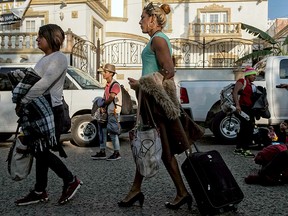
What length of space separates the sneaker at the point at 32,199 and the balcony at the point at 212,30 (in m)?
24.3

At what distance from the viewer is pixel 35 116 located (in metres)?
3.87

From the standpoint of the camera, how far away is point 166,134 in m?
3.77

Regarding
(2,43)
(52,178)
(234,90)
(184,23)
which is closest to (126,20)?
(184,23)

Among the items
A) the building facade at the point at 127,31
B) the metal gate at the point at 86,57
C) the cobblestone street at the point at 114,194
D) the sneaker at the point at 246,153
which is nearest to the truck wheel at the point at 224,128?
Result: the sneaker at the point at 246,153

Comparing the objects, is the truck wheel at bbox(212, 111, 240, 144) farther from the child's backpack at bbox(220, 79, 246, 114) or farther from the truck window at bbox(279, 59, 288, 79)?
the truck window at bbox(279, 59, 288, 79)

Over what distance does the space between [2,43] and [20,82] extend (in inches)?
677

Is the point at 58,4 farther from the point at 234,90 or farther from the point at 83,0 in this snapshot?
the point at 234,90

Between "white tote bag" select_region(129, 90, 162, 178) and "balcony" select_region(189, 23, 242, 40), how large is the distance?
2442 cm

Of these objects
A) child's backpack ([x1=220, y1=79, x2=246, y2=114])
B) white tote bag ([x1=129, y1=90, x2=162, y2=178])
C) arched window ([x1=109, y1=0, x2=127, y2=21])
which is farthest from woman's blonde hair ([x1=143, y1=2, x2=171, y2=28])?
arched window ([x1=109, y1=0, x2=127, y2=21])

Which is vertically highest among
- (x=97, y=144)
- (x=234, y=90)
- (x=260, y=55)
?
(x=260, y=55)

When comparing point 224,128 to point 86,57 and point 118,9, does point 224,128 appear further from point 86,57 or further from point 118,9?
point 118,9

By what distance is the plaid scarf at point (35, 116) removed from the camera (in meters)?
3.83

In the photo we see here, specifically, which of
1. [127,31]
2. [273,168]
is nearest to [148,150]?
[273,168]

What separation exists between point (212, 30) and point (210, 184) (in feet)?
83.6
